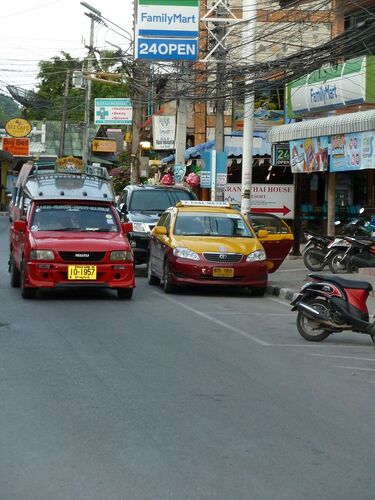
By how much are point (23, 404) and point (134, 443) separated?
1.64 metres

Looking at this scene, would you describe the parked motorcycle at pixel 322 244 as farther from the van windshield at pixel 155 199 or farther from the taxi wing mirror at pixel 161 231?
the taxi wing mirror at pixel 161 231

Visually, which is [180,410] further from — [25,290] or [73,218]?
[73,218]

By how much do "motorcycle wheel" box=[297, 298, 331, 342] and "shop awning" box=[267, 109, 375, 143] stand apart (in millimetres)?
9294

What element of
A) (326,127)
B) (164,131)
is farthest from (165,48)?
(164,131)

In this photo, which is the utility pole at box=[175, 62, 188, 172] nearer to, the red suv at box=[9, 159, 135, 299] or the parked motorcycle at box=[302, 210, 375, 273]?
the parked motorcycle at box=[302, 210, 375, 273]

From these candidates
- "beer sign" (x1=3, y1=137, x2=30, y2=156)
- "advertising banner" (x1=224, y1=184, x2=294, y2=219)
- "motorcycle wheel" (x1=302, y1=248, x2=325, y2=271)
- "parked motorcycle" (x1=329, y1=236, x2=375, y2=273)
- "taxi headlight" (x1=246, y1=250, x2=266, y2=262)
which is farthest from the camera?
"beer sign" (x1=3, y1=137, x2=30, y2=156)

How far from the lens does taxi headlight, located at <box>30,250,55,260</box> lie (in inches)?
633

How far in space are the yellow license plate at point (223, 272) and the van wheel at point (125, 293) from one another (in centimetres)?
180

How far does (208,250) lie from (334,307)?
605cm

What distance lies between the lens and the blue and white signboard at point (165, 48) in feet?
91.5

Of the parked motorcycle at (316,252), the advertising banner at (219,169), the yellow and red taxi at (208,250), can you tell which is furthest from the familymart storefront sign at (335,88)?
the yellow and red taxi at (208,250)

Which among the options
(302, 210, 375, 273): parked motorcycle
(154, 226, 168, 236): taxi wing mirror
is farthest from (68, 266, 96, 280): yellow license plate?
(302, 210, 375, 273): parked motorcycle

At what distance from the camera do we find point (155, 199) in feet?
81.3

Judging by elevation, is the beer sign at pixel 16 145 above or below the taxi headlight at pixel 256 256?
above
